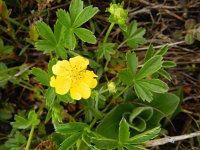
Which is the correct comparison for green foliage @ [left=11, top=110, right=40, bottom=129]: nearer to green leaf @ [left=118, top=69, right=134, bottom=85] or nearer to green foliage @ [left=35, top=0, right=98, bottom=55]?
green foliage @ [left=35, top=0, right=98, bottom=55]

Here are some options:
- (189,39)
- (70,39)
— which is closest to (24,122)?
(70,39)

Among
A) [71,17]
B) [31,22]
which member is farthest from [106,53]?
[31,22]

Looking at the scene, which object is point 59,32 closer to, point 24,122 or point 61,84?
point 61,84

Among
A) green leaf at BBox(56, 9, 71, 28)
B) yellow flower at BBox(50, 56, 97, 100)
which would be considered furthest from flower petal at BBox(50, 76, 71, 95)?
green leaf at BBox(56, 9, 71, 28)

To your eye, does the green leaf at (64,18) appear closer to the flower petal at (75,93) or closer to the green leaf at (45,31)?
the green leaf at (45,31)

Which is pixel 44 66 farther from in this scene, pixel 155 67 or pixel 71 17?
pixel 155 67
